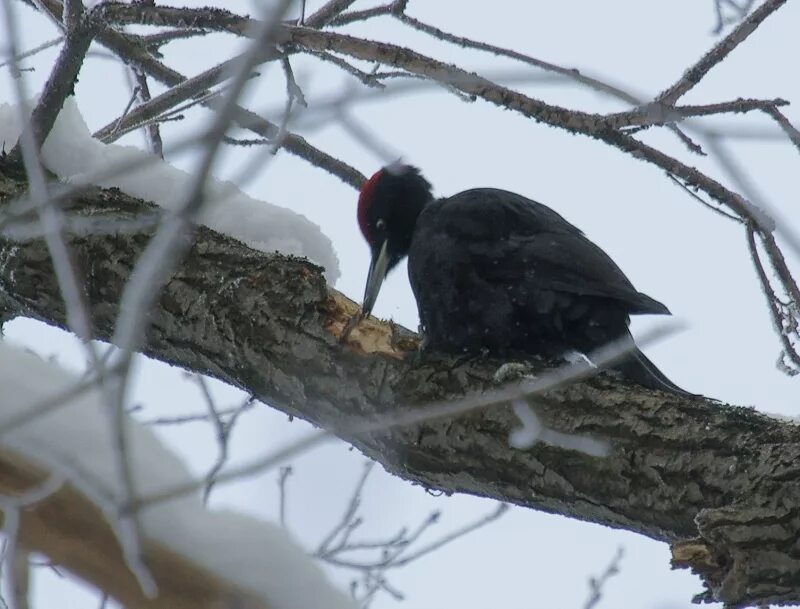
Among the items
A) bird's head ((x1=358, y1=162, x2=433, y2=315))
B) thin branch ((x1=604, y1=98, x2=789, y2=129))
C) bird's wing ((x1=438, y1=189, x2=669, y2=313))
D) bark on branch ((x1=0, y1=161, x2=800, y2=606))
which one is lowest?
bark on branch ((x1=0, y1=161, x2=800, y2=606))

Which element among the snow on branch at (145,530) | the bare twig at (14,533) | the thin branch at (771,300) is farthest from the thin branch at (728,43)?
the bare twig at (14,533)

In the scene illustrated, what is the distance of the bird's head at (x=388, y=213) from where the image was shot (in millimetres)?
4258

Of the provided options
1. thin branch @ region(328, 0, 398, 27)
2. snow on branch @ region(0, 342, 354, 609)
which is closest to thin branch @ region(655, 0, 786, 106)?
thin branch @ region(328, 0, 398, 27)

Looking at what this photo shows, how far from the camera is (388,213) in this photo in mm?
4285

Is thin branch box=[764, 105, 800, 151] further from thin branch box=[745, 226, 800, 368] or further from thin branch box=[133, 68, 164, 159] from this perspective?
thin branch box=[133, 68, 164, 159]

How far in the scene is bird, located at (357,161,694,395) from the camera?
3217mm

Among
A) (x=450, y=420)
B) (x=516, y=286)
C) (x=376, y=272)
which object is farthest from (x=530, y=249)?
(x=450, y=420)

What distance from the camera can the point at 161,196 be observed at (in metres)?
3.40

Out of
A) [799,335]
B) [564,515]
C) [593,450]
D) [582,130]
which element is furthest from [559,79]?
[799,335]


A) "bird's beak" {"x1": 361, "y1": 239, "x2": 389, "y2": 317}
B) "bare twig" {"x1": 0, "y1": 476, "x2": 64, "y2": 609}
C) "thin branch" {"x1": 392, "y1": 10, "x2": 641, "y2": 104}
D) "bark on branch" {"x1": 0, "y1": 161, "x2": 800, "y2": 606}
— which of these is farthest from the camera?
"bird's beak" {"x1": 361, "y1": 239, "x2": 389, "y2": 317}

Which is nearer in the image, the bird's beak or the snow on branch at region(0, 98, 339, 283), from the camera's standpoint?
the snow on branch at region(0, 98, 339, 283)

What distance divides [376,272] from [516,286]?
91 centimetres

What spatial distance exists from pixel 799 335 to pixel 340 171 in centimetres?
205

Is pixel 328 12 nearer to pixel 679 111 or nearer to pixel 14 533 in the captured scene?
pixel 679 111
